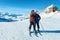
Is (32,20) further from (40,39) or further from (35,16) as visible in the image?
(40,39)

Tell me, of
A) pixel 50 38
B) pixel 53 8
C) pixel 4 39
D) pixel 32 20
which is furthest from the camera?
pixel 53 8

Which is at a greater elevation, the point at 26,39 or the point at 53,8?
the point at 53,8

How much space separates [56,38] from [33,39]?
5.40 ft

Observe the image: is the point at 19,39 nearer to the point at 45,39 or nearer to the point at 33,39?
the point at 33,39

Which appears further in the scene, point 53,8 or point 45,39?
point 53,8

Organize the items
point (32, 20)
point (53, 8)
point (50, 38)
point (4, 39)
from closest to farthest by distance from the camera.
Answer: point (4, 39) → point (50, 38) → point (32, 20) → point (53, 8)

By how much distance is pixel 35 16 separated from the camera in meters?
13.1

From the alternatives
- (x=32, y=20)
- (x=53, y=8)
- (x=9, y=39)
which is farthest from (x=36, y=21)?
(x=53, y=8)

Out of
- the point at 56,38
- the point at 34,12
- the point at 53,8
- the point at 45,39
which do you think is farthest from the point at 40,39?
the point at 53,8

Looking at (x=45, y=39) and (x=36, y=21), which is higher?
(x=36, y=21)

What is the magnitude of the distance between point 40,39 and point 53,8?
141 ft

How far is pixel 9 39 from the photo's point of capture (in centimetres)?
1126

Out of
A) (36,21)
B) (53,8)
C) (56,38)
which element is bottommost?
(56,38)

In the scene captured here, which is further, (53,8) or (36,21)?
(53,8)
